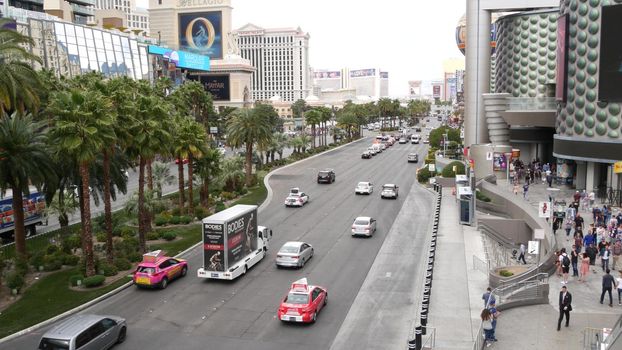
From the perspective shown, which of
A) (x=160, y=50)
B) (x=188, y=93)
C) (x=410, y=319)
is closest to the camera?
(x=410, y=319)

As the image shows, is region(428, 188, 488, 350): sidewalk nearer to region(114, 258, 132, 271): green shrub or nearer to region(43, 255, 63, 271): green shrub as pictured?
region(114, 258, 132, 271): green shrub

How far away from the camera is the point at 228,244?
3081 centimetres

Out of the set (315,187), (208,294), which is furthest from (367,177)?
(208,294)

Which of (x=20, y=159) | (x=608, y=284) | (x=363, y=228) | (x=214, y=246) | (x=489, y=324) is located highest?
(x=20, y=159)

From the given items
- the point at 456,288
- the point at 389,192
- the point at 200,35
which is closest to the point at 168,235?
the point at 456,288

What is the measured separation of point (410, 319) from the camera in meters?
25.7

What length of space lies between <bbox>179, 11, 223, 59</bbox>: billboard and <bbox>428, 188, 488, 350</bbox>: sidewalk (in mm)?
163826

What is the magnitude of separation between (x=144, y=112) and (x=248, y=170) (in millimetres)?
28692

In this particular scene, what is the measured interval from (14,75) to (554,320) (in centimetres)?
2809

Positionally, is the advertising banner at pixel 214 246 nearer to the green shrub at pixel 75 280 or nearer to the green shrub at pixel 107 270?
the green shrub at pixel 107 270

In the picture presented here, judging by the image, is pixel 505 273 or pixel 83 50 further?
pixel 83 50

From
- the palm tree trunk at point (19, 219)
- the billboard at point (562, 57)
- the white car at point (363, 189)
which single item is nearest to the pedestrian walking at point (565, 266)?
the palm tree trunk at point (19, 219)

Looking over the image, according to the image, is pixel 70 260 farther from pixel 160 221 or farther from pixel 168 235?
pixel 160 221

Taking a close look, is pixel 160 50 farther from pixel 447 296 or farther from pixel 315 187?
pixel 447 296
